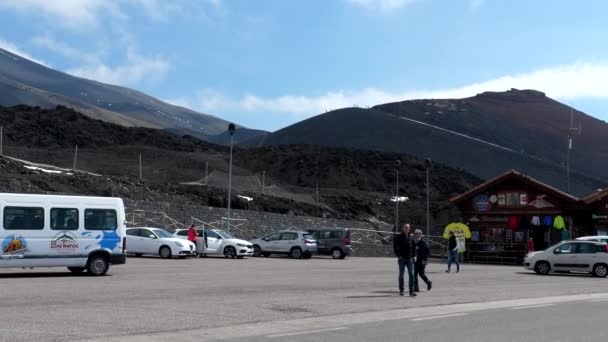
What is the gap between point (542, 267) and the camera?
3100cm

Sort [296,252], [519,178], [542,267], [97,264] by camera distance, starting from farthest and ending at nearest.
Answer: [519,178]
[296,252]
[542,267]
[97,264]

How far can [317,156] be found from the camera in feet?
324

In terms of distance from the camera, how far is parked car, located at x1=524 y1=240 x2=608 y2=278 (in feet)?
97.9

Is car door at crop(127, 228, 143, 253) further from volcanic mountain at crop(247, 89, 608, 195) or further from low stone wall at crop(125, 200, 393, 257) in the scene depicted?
volcanic mountain at crop(247, 89, 608, 195)

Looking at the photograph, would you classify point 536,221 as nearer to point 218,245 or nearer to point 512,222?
point 512,222

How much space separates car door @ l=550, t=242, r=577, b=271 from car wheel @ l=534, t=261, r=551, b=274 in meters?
0.18

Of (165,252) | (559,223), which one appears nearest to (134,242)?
(165,252)

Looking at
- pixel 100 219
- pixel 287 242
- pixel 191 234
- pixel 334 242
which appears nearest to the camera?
pixel 100 219

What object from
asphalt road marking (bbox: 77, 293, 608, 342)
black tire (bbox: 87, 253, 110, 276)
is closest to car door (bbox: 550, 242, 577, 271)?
asphalt road marking (bbox: 77, 293, 608, 342)

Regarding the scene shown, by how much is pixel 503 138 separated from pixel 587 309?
402ft

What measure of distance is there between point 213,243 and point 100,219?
48.0 feet

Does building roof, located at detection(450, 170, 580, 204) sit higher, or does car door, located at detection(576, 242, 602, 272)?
building roof, located at detection(450, 170, 580, 204)

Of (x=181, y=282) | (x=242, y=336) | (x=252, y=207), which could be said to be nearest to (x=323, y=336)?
(x=242, y=336)

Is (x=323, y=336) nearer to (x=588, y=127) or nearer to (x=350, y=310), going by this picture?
(x=350, y=310)
